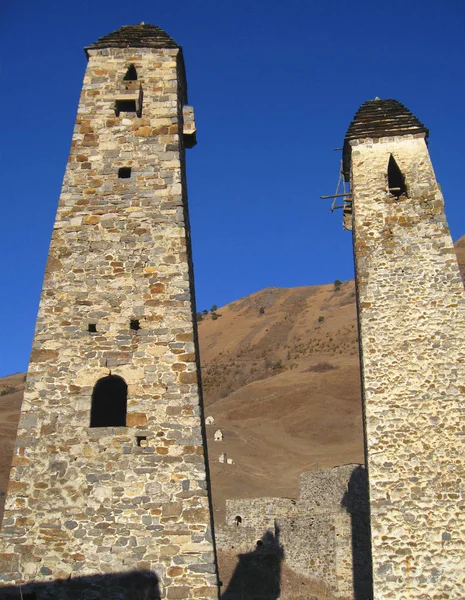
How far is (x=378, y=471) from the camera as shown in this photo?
37.7 ft

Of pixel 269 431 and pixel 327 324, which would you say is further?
pixel 327 324

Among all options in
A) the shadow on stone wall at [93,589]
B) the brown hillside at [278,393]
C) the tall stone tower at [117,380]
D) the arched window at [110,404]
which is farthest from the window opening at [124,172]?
the brown hillside at [278,393]

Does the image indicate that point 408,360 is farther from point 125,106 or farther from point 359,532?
point 359,532

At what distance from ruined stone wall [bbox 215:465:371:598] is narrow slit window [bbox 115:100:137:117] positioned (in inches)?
513

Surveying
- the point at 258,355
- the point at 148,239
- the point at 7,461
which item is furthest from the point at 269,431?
the point at 148,239

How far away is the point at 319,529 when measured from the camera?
2005 cm

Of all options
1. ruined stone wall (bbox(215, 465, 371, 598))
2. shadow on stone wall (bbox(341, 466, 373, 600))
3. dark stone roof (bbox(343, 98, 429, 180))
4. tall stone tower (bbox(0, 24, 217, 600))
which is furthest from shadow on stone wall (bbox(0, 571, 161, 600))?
ruined stone wall (bbox(215, 465, 371, 598))

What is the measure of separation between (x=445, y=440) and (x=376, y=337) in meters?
2.50

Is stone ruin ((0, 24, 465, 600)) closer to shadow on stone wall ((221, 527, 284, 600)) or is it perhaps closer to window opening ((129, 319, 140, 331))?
window opening ((129, 319, 140, 331))

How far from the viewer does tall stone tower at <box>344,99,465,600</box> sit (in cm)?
1084

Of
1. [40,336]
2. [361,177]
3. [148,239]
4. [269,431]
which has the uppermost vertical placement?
[361,177]

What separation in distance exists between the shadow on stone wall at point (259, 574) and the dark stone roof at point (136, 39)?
1521 cm

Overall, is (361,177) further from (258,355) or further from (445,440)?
(258,355)

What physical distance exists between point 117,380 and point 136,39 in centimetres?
708
